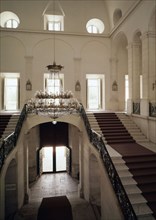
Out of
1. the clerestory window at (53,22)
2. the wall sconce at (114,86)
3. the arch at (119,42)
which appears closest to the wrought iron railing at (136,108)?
the wall sconce at (114,86)

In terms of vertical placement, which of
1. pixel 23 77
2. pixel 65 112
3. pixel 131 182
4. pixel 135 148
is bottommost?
pixel 131 182

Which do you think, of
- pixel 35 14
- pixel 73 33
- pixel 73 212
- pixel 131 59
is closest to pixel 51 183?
pixel 73 212

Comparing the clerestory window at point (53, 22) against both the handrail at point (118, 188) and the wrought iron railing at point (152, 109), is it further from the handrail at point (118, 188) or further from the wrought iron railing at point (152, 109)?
the handrail at point (118, 188)

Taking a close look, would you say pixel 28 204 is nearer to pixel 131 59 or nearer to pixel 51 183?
pixel 51 183

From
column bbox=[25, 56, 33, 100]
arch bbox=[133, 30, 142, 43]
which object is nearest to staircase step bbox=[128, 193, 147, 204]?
arch bbox=[133, 30, 142, 43]

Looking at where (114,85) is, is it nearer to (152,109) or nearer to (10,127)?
(152,109)

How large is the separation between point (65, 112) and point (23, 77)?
5.41m

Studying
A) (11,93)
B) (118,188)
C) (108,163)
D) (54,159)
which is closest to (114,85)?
(54,159)

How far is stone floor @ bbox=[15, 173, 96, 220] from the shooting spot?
9070 millimetres

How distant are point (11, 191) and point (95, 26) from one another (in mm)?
12692

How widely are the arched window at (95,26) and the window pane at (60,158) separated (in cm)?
965

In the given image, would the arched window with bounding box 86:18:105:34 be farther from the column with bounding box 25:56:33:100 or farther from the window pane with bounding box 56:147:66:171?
the window pane with bounding box 56:147:66:171

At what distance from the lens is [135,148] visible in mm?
7934

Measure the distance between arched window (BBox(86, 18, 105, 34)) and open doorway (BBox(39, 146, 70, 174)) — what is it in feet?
31.2
